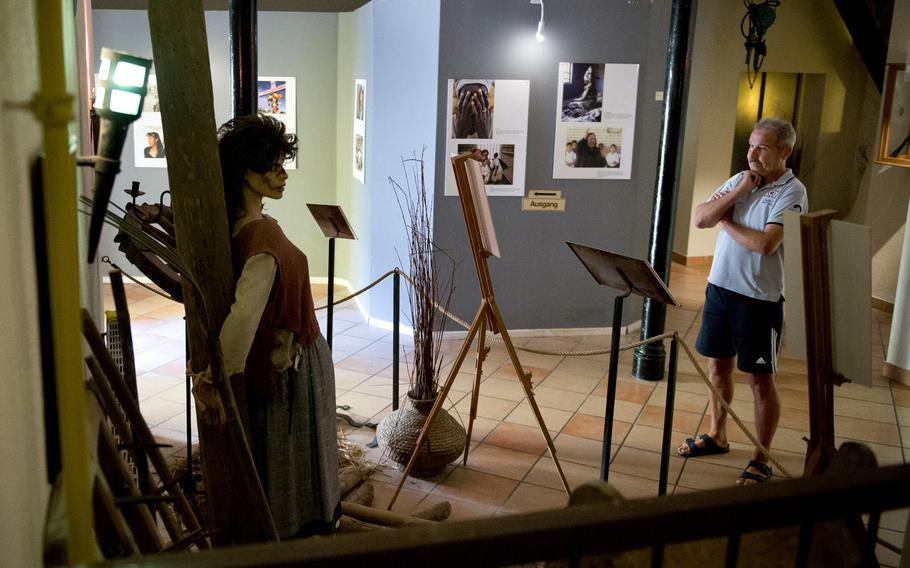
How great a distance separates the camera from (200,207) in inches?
80.9

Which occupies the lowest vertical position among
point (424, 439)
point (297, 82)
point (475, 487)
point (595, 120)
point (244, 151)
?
point (475, 487)

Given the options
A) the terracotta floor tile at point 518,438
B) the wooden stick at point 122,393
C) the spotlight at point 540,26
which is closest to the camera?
the wooden stick at point 122,393

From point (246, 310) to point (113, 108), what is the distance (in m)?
0.99

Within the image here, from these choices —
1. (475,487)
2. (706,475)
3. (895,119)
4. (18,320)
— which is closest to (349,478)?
(475,487)

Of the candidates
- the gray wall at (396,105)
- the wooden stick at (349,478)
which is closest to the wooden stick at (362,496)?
the wooden stick at (349,478)

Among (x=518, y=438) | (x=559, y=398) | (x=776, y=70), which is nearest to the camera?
(x=518, y=438)

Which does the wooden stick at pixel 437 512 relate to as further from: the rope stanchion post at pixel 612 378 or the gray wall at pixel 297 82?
the gray wall at pixel 297 82

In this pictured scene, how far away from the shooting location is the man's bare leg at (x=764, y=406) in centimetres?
362

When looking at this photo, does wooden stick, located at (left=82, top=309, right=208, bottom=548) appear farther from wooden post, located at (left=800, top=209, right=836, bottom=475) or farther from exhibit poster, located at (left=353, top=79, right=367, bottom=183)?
exhibit poster, located at (left=353, top=79, right=367, bottom=183)

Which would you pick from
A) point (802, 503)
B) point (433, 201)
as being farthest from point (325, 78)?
point (802, 503)

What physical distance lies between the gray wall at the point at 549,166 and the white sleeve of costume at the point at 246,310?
3.62 meters

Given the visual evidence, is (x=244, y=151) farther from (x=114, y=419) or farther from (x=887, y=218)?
(x=887, y=218)

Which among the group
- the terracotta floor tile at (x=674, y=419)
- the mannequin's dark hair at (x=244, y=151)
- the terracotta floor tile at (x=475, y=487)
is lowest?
the terracotta floor tile at (x=475, y=487)

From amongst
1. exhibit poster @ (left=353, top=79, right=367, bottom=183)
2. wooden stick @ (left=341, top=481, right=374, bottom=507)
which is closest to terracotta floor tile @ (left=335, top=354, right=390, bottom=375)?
exhibit poster @ (left=353, top=79, right=367, bottom=183)
